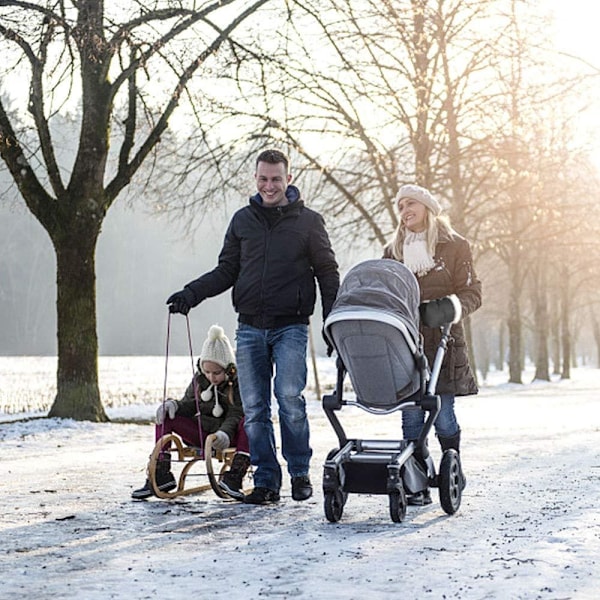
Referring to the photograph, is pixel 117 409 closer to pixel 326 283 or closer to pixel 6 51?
pixel 6 51

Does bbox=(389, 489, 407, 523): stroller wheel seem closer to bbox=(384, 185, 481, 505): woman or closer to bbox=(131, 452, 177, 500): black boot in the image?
bbox=(384, 185, 481, 505): woman

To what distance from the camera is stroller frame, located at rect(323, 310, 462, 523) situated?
5.81m

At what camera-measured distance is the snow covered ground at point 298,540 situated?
4.31 metres

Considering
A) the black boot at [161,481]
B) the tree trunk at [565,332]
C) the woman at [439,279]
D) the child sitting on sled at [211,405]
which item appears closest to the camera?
the woman at [439,279]

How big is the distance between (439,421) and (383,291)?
1167mm

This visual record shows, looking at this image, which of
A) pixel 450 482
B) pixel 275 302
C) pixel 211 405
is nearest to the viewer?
pixel 450 482

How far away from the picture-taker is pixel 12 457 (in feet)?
35.2

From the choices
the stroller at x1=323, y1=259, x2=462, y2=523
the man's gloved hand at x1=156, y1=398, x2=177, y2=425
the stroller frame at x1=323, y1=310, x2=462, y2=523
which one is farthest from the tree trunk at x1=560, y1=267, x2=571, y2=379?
the stroller at x1=323, y1=259, x2=462, y2=523

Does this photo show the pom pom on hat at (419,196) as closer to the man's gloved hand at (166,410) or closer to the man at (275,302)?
the man at (275,302)

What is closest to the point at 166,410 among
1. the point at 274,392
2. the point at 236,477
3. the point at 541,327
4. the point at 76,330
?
the point at 236,477

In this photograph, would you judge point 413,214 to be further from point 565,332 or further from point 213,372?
point 565,332

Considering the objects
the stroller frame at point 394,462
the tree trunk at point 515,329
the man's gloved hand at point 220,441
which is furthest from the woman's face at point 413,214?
the tree trunk at point 515,329

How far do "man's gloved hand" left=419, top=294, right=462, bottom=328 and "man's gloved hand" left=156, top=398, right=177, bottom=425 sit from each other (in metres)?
2.14

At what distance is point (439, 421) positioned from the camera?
6598 mm
